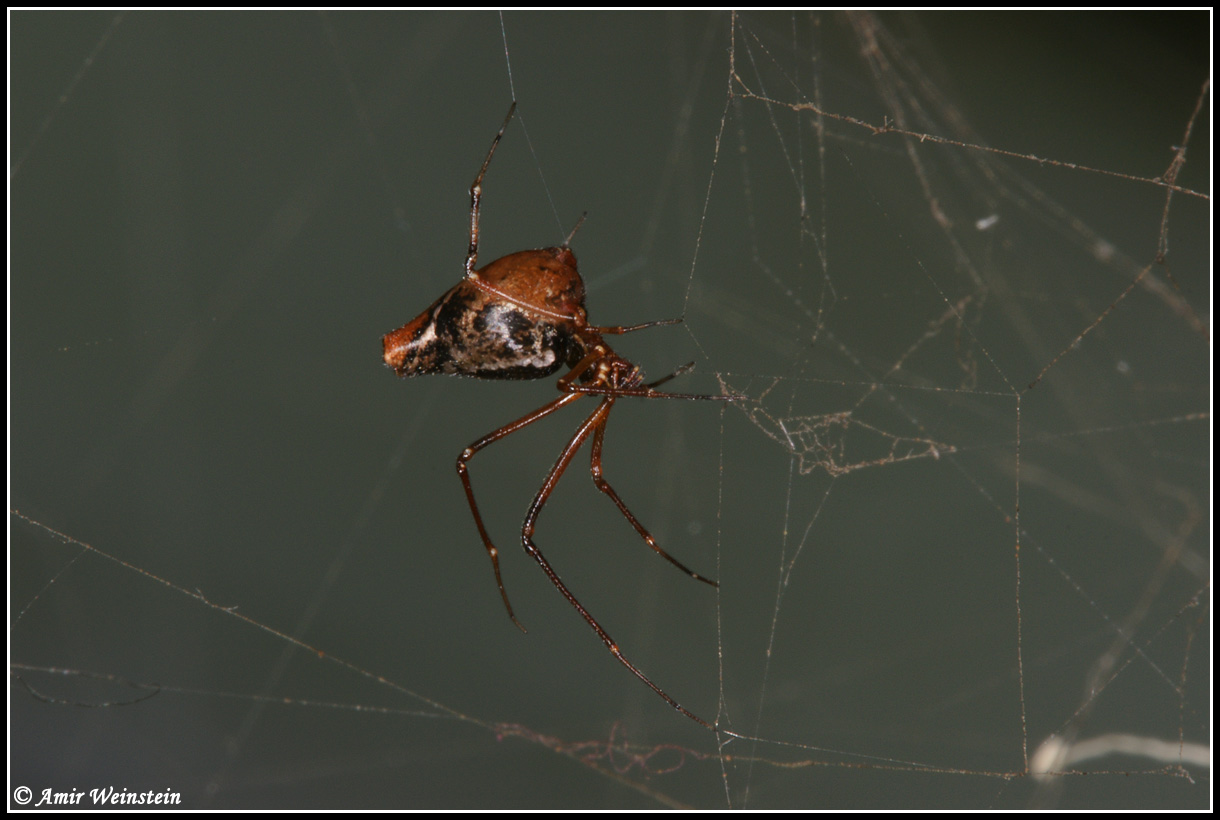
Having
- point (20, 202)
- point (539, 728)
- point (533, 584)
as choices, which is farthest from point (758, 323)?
point (20, 202)

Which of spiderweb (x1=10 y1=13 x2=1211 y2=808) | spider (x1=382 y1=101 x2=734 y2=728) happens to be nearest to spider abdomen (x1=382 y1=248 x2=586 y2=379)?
spider (x1=382 y1=101 x2=734 y2=728)

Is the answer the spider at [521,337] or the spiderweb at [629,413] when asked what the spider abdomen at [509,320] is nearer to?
the spider at [521,337]

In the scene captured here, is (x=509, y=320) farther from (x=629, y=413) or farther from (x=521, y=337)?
(x=629, y=413)

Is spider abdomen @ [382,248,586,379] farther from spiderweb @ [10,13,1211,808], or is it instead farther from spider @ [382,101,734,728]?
spiderweb @ [10,13,1211,808]

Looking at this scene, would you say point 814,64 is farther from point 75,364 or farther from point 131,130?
point 75,364

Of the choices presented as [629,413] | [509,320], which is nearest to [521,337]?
[509,320]

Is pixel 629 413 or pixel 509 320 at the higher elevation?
pixel 629 413

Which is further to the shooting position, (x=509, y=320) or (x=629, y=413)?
(x=629, y=413)
